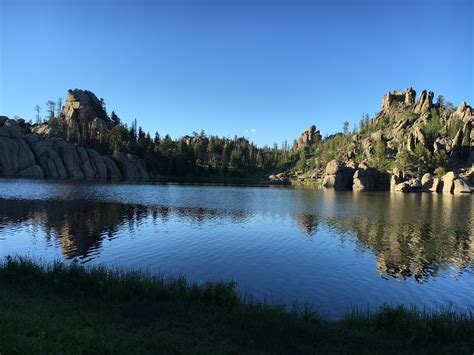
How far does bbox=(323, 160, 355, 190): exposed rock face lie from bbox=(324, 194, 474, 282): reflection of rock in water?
105 meters

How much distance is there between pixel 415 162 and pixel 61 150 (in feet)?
565

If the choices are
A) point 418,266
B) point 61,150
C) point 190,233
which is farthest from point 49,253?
point 61,150

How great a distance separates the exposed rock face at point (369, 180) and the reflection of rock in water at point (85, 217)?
381 feet

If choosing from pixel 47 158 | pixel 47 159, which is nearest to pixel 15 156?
pixel 47 159

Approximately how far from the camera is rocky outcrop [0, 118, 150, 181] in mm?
144625

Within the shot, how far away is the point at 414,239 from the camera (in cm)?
4022

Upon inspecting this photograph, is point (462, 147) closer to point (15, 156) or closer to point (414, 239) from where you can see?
point (414, 239)

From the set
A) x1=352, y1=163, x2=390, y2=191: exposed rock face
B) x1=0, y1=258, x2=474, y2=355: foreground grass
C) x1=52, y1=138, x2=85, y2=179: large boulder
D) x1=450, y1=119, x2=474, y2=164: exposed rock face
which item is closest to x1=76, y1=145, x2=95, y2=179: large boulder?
x1=52, y1=138, x2=85, y2=179: large boulder

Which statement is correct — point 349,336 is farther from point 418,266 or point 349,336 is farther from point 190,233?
point 190,233

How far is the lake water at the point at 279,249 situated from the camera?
22.8 meters

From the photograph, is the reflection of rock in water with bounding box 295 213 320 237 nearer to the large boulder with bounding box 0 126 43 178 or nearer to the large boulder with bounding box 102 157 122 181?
the large boulder with bounding box 0 126 43 178

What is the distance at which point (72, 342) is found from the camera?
10484 mm

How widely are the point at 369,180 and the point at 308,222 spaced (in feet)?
412

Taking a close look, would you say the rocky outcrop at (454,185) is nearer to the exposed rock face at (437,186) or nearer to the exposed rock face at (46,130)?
the exposed rock face at (437,186)
